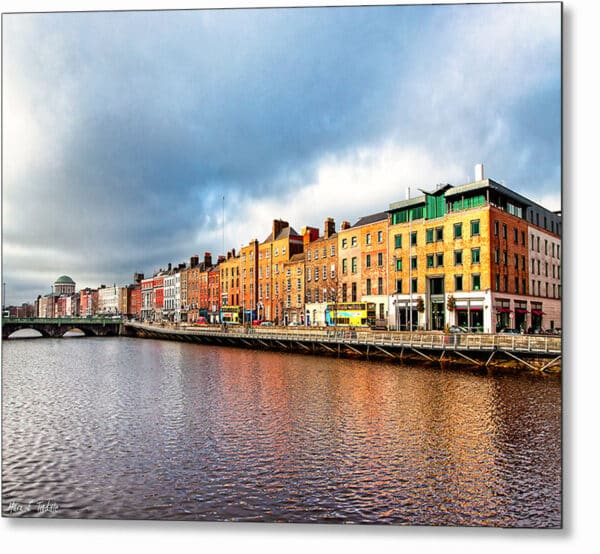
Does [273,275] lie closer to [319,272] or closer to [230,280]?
[319,272]

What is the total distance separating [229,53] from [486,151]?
16.9 feet

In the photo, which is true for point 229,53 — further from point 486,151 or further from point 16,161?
point 486,151

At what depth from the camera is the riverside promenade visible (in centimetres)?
1614

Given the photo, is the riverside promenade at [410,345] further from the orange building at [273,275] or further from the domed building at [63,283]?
the domed building at [63,283]

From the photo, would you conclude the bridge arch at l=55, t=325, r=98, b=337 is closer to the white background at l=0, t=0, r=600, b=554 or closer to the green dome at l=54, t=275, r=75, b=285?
the green dome at l=54, t=275, r=75, b=285

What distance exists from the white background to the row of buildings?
933mm

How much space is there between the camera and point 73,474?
780 cm

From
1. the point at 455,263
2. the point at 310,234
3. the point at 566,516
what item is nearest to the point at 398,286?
the point at 455,263

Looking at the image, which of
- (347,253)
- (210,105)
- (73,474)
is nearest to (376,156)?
(210,105)

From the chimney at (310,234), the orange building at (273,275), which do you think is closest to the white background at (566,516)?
the chimney at (310,234)

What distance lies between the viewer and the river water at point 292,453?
665 centimetres

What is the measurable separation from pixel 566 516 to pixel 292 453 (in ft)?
14.1

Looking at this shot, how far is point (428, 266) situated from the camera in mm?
23250

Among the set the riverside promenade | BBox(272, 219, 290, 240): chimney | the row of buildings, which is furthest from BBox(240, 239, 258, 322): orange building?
BBox(272, 219, 290, 240): chimney
